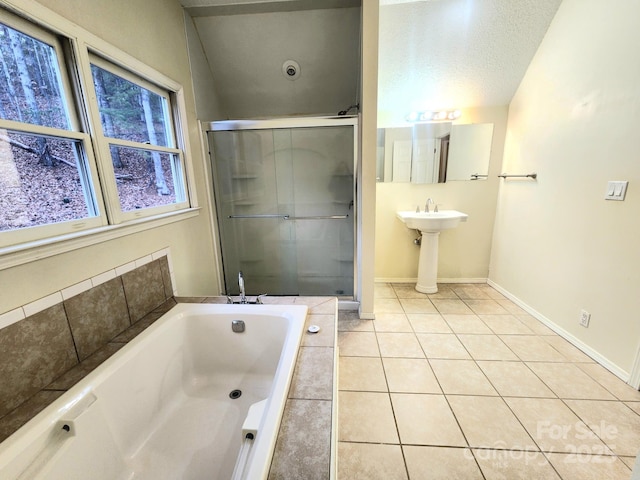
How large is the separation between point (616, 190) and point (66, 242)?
9.73ft

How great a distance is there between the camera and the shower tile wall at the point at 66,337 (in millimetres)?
944

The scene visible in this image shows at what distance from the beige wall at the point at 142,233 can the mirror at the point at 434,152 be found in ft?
6.19

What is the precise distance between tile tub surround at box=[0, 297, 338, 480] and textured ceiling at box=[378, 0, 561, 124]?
7.60 ft

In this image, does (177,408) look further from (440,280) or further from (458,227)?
(458,227)

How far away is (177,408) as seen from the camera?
1.37 metres

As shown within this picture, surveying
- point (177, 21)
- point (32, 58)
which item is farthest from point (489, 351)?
point (177, 21)

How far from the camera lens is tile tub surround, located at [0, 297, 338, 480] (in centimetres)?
76

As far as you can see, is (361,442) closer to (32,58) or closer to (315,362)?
(315,362)

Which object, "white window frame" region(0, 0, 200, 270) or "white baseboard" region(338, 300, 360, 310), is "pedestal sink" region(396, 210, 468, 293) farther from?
"white window frame" region(0, 0, 200, 270)

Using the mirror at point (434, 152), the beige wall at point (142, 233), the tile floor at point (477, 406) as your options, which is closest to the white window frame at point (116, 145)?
the beige wall at point (142, 233)

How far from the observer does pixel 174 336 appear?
4.85 feet

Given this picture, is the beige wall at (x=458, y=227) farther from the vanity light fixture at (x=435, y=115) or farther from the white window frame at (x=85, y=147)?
the white window frame at (x=85, y=147)

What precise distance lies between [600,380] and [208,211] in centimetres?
308

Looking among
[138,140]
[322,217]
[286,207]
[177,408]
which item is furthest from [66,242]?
[322,217]
